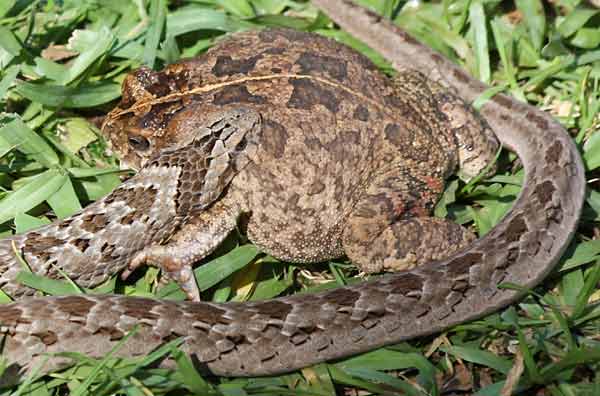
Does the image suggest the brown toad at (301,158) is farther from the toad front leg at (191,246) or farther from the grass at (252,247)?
the grass at (252,247)

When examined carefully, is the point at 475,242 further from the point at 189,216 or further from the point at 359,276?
the point at 189,216

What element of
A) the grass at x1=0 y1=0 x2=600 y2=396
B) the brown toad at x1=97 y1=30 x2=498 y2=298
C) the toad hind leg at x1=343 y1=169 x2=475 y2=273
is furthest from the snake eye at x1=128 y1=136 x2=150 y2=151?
the toad hind leg at x1=343 y1=169 x2=475 y2=273

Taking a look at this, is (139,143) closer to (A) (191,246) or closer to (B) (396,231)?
(A) (191,246)

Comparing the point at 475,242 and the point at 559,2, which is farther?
the point at 559,2

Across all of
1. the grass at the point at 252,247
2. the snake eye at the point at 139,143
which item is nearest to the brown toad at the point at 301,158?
the snake eye at the point at 139,143

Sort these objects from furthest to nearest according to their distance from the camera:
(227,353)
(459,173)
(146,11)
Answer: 1. (146,11)
2. (459,173)
3. (227,353)

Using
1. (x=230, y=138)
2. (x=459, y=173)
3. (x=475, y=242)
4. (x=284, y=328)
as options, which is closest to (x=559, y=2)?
(x=459, y=173)
